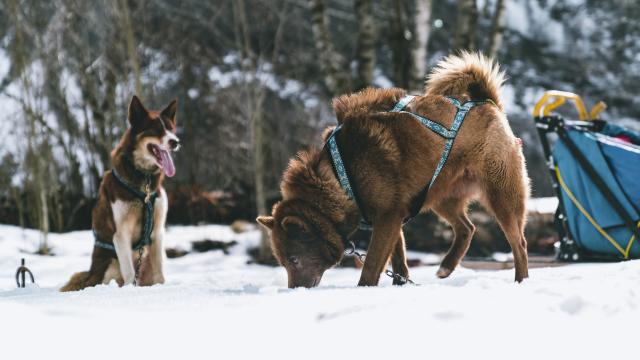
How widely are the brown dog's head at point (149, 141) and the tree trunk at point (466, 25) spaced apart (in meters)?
5.77

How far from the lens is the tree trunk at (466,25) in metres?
9.42

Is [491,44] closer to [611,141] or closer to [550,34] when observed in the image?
[611,141]

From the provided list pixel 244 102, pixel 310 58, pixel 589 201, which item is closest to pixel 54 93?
pixel 244 102

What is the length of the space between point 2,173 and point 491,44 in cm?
796

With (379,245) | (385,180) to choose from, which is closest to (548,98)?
(385,180)

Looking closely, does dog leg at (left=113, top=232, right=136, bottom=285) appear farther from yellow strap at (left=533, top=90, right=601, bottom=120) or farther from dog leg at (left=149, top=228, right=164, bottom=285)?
yellow strap at (left=533, top=90, right=601, bottom=120)

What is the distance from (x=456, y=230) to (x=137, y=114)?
2.56 metres

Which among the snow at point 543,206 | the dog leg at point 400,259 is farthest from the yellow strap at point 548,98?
the snow at point 543,206

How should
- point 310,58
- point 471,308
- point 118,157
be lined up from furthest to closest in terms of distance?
point 310,58 → point 118,157 → point 471,308

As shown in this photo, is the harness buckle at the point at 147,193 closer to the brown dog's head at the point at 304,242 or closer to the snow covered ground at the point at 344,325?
the brown dog's head at the point at 304,242

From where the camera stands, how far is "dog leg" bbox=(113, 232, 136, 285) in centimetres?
477

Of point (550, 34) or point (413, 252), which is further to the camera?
point (550, 34)

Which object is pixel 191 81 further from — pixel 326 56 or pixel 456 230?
pixel 456 230

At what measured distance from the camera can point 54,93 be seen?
33.0 ft
